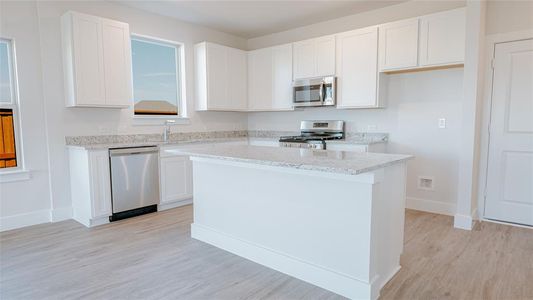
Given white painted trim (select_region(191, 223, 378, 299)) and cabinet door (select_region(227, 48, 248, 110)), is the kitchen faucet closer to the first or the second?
cabinet door (select_region(227, 48, 248, 110))

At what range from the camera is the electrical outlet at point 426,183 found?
4.08 meters

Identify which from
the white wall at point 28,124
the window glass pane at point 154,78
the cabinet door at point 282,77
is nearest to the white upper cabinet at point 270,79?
the cabinet door at point 282,77

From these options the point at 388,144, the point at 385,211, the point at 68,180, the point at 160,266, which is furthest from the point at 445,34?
the point at 68,180

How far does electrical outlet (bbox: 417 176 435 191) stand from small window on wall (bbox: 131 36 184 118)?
355 cm

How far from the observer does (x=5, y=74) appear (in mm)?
3438

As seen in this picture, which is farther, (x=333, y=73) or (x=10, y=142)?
(x=333, y=73)

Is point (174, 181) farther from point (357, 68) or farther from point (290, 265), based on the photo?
point (357, 68)

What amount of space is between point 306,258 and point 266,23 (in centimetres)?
384

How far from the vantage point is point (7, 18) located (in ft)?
11.0

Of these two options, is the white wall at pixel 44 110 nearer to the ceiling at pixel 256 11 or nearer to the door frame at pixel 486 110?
the ceiling at pixel 256 11

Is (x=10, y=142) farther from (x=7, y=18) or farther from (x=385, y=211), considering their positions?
(x=385, y=211)

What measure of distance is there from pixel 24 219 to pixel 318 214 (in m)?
3.32

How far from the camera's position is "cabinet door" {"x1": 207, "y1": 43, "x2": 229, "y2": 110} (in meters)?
4.96

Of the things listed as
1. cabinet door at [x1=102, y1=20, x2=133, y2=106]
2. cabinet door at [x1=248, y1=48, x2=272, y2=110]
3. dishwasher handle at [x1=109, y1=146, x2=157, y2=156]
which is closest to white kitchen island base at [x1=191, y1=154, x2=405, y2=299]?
dishwasher handle at [x1=109, y1=146, x2=157, y2=156]
